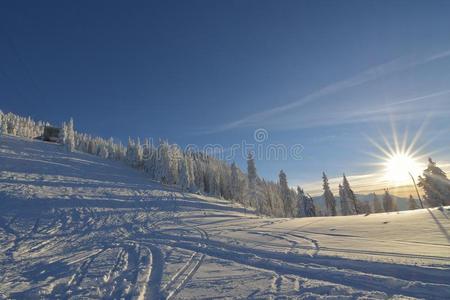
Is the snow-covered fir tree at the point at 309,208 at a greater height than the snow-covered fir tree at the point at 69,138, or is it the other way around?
the snow-covered fir tree at the point at 69,138

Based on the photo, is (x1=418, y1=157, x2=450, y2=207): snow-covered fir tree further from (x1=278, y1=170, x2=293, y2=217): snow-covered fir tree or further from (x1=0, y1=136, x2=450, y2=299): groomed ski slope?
(x1=278, y1=170, x2=293, y2=217): snow-covered fir tree

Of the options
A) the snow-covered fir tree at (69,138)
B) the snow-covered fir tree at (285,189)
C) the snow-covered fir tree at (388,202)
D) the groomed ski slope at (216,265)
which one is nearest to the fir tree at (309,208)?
the snow-covered fir tree at (285,189)

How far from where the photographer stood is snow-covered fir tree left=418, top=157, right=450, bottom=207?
136 ft

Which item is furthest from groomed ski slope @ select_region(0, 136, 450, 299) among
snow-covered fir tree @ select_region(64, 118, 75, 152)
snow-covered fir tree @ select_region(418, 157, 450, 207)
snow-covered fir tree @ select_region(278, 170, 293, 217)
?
snow-covered fir tree @ select_region(64, 118, 75, 152)

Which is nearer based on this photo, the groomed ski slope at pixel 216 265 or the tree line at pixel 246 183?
the groomed ski slope at pixel 216 265

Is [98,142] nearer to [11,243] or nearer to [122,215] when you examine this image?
[122,215]

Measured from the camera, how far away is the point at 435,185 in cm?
4281

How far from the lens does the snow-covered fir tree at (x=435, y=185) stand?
41.6m

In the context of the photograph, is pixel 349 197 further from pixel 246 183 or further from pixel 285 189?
pixel 246 183

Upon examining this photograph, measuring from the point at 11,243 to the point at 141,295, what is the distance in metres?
17.0

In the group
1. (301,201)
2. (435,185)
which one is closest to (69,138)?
(301,201)

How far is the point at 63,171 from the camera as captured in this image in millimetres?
55000

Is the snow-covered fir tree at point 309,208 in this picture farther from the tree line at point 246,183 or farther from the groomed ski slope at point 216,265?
the groomed ski slope at point 216,265

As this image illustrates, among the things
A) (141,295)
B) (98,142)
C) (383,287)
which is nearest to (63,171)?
(141,295)
